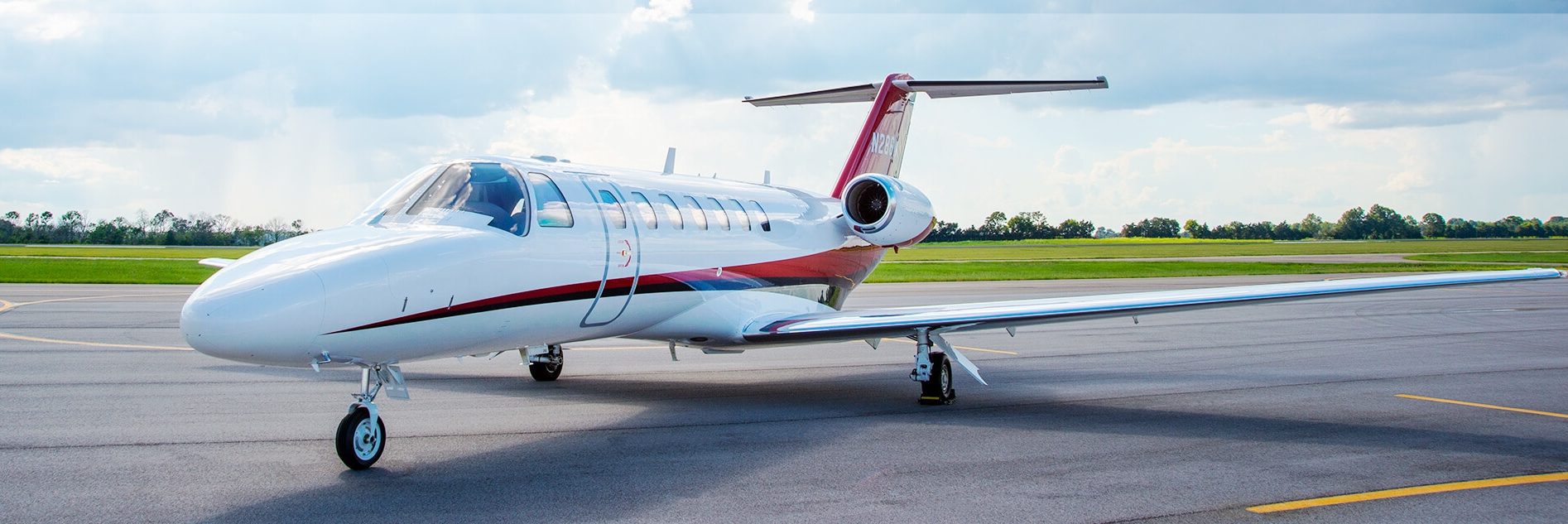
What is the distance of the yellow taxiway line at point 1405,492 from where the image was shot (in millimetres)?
7379

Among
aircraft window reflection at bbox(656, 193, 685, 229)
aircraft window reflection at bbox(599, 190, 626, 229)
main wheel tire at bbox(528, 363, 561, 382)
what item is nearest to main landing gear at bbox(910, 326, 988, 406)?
aircraft window reflection at bbox(656, 193, 685, 229)

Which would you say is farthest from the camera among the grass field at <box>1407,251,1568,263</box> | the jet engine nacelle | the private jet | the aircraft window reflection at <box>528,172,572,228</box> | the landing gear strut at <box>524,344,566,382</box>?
the grass field at <box>1407,251,1568,263</box>

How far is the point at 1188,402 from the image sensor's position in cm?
1226

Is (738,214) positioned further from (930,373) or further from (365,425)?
(365,425)

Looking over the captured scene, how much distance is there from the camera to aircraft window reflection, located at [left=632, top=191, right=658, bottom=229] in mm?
11609

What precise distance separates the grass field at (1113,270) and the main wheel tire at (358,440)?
35.3 metres

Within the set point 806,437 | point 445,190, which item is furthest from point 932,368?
point 445,190

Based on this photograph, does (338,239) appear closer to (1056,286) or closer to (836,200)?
(836,200)

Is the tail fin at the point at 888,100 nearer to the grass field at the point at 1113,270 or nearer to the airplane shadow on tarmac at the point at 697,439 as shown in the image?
the airplane shadow on tarmac at the point at 697,439

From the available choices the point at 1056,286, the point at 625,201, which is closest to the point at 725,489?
the point at 625,201

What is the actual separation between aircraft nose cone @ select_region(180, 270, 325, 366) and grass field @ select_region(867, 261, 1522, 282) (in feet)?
119

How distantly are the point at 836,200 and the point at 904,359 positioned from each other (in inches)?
→ 104

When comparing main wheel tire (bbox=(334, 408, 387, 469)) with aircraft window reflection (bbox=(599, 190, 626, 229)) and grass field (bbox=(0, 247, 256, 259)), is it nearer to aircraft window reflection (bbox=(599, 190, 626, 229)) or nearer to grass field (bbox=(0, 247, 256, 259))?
aircraft window reflection (bbox=(599, 190, 626, 229))

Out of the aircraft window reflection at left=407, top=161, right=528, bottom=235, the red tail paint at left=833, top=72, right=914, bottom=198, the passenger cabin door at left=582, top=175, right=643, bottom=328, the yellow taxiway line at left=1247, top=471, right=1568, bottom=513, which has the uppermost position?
the red tail paint at left=833, top=72, right=914, bottom=198
